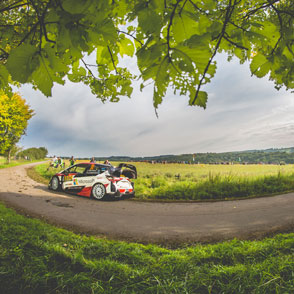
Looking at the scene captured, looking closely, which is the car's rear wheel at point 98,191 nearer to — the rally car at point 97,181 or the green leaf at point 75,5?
the rally car at point 97,181

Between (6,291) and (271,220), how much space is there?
584 cm

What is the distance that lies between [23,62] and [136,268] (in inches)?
106

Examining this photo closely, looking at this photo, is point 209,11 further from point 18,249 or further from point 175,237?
point 175,237

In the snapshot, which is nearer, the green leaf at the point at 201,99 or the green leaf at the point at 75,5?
the green leaf at the point at 75,5

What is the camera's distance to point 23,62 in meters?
0.73

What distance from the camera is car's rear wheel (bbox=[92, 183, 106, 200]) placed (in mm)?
8000

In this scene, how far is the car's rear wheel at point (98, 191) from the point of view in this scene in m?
8.00

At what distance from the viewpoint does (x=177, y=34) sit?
84 cm

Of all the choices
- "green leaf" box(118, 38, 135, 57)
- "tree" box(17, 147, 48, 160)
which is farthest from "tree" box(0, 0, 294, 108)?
"tree" box(17, 147, 48, 160)

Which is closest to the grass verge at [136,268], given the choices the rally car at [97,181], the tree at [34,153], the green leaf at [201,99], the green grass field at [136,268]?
the green grass field at [136,268]

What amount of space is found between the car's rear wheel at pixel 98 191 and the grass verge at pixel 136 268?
466cm

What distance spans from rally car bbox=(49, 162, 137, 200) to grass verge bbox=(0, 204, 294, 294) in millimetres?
4631

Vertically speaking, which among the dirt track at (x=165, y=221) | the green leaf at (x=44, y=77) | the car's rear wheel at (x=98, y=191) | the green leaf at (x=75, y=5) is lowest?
the dirt track at (x=165, y=221)

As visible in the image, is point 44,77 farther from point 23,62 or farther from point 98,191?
point 98,191
